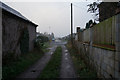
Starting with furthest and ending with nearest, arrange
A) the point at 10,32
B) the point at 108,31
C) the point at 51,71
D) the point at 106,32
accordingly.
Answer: the point at 10,32, the point at 51,71, the point at 106,32, the point at 108,31

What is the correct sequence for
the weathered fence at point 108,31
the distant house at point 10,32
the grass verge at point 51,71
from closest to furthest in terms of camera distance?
the weathered fence at point 108,31 → the grass verge at point 51,71 → the distant house at point 10,32

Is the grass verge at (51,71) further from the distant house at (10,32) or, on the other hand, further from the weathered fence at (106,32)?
the distant house at (10,32)

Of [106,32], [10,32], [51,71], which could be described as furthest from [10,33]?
[106,32]

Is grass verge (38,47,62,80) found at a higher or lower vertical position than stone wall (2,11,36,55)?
lower

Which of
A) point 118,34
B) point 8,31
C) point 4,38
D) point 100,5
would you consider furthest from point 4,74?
point 100,5

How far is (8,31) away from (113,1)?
9.38m

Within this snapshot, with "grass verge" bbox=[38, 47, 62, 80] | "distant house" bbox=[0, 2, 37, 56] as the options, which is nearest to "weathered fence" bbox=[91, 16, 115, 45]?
"grass verge" bbox=[38, 47, 62, 80]

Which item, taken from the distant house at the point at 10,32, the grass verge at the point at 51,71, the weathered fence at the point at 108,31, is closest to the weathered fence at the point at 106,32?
the weathered fence at the point at 108,31

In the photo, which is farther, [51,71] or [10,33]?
[10,33]

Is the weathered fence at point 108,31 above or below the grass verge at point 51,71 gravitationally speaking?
above

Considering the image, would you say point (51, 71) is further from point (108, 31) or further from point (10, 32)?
point (10, 32)

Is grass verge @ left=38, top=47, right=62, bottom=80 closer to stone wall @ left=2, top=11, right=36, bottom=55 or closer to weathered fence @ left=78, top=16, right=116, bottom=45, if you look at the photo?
weathered fence @ left=78, top=16, right=116, bottom=45

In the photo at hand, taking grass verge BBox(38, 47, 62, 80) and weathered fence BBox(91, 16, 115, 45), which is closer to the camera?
weathered fence BBox(91, 16, 115, 45)

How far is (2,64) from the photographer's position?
216 inches
